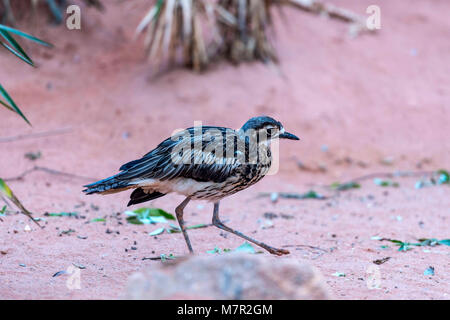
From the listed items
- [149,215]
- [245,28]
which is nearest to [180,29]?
[245,28]

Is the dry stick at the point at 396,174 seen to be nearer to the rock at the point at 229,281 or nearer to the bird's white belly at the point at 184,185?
the bird's white belly at the point at 184,185

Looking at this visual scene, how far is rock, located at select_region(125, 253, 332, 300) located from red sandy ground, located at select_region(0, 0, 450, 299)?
0.73 metres

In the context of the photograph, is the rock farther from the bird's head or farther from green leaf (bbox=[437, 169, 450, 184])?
green leaf (bbox=[437, 169, 450, 184])

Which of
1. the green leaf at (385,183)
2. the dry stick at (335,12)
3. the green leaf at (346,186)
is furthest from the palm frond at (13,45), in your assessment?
the dry stick at (335,12)

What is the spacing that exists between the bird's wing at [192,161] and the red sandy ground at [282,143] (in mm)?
674

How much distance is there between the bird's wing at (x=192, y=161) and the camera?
179 inches

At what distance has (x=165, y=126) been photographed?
8664mm

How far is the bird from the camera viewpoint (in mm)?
4531

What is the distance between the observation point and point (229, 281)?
2.97m

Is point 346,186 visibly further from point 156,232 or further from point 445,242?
point 156,232

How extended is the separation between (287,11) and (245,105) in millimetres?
3405
